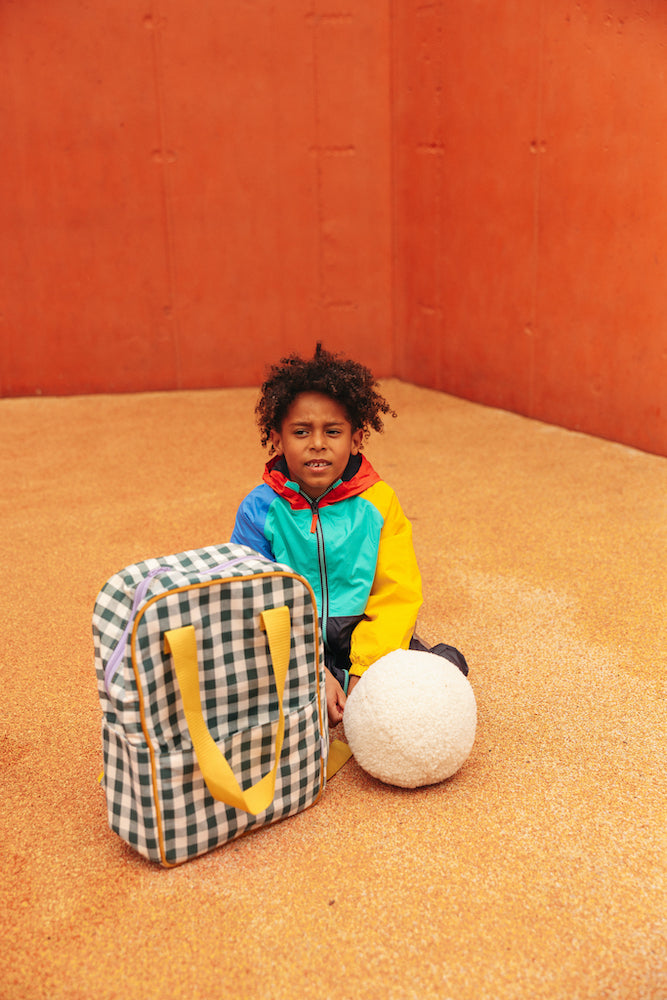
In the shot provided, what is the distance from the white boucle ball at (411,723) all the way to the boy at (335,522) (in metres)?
0.21

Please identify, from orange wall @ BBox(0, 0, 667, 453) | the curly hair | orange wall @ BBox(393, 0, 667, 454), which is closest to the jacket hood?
the curly hair

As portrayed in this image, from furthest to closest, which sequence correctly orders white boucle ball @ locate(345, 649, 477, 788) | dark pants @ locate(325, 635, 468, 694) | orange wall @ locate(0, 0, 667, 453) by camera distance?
orange wall @ locate(0, 0, 667, 453) → dark pants @ locate(325, 635, 468, 694) → white boucle ball @ locate(345, 649, 477, 788)

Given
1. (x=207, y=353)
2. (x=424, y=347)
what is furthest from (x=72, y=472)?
(x=424, y=347)

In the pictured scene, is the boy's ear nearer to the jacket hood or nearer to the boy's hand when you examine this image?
the jacket hood

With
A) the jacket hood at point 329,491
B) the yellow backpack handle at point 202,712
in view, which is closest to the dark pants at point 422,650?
the jacket hood at point 329,491

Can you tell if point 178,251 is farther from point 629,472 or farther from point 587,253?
point 629,472

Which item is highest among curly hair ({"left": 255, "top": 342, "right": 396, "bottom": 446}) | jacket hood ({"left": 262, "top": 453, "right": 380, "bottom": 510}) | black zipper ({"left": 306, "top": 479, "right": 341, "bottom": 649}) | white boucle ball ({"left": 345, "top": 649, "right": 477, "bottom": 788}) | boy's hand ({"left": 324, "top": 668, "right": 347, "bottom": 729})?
curly hair ({"left": 255, "top": 342, "right": 396, "bottom": 446})

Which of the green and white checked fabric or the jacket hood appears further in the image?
the jacket hood

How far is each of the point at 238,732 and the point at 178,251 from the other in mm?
4191

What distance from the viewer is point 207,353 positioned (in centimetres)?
566

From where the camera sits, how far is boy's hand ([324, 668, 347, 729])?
2131 mm

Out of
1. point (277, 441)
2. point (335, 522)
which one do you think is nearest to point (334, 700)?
point (335, 522)

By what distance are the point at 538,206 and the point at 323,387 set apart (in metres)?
2.86

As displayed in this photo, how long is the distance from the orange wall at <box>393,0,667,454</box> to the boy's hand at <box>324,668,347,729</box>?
2.55 metres
